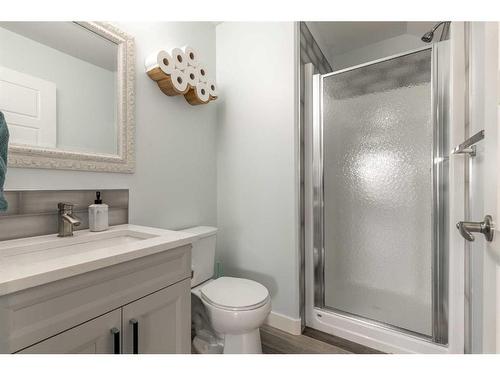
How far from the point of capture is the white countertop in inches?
21.0

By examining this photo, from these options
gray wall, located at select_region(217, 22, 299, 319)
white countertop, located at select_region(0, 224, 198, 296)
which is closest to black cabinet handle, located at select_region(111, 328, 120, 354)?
white countertop, located at select_region(0, 224, 198, 296)

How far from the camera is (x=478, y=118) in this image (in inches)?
31.7

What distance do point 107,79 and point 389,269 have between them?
76.7 inches

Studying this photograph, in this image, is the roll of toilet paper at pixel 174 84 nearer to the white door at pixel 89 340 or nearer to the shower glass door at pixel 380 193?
the shower glass door at pixel 380 193

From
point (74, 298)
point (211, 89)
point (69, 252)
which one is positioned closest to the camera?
point (74, 298)

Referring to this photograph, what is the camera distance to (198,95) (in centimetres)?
149

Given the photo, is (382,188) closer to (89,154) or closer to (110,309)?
(110,309)

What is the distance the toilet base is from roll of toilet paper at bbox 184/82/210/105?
1.36 meters

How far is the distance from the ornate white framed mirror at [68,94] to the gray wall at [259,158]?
708mm

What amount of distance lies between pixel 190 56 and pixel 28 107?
2.92 feet

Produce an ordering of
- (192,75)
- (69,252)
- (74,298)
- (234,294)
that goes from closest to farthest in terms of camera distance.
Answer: (74,298), (69,252), (234,294), (192,75)

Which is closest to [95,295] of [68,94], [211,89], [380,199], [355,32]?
[68,94]

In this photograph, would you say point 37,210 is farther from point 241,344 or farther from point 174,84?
point 241,344
